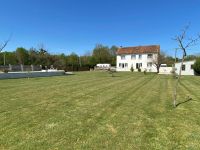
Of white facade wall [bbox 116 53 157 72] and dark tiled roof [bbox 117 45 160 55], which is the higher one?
dark tiled roof [bbox 117 45 160 55]

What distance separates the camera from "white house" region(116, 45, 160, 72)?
47594mm

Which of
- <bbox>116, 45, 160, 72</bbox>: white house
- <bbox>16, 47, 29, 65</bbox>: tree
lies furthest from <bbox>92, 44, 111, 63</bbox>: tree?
<bbox>16, 47, 29, 65</bbox>: tree

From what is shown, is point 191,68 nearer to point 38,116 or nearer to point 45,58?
point 38,116

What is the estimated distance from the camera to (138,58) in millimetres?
49906

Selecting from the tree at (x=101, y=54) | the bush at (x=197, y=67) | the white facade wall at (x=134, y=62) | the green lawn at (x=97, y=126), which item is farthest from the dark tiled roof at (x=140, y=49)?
the green lawn at (x=97, y=126)

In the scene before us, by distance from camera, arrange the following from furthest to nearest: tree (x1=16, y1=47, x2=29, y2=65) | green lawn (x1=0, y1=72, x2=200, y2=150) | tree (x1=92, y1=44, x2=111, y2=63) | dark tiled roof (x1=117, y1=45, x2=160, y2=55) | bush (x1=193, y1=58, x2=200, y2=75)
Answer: tree (x1=92, y1=44, x2=111, y2=63) < tree (x1=16, y1=47, x2=29, y2=65) < dark tiled roof (x1=117, y1=45, x2=160, y2=55) < bush (x1=193, y1=58, x2=200, y2=75) < green lawn (x1=0, y1=72, x2=200, y2=150)

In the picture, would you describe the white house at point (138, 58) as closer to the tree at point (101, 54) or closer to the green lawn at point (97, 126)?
the tree at point (101, 54)

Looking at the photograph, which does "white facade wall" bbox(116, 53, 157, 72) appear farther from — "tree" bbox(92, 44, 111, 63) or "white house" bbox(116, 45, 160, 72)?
"tree" bbox(92, 44, 111, 63)

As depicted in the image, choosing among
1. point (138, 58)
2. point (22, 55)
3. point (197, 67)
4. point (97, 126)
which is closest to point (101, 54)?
point (138, 58)

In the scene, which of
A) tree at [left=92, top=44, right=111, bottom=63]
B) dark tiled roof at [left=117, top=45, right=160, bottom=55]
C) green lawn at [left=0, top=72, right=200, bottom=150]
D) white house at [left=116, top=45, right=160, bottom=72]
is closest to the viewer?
green lawn at [left=0, top=72, right=200, bottom=150]

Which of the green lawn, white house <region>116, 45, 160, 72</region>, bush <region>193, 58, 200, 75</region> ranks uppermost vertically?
white house <region>116, 45, 160, 72</region>

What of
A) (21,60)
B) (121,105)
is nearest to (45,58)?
(21,60)

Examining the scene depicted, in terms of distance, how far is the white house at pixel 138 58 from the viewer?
47594 mm

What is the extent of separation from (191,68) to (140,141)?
36.1 metres
